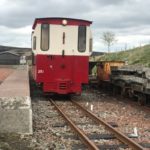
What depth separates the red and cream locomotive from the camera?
19.2 m

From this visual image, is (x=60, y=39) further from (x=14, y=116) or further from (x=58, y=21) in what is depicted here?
(x=14, y=116)

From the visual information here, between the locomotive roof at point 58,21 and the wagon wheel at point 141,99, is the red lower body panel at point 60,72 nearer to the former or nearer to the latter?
the locomotive roof at point 58,21

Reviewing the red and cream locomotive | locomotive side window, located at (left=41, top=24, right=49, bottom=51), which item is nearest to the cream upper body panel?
the red and cream locomotive

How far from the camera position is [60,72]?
767 inches

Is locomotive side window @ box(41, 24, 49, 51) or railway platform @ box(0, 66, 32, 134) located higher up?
locomotive side window @ box(41, 24, 49, 51)

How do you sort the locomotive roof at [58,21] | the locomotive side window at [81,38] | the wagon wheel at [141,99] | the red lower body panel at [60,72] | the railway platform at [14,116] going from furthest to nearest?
the locomotive side window at [81,38], the red lower body panel at [60,72], the locomotive roof at [58,21], the wagon wheel at [141,99], the railway platform at [14,116]

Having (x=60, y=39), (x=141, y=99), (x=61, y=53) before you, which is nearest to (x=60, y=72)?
(x=61, y=53)

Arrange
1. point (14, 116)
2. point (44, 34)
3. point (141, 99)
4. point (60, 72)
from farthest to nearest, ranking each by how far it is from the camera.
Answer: point (60, 72) < point (44, 34) < point (141, 99) < point (14, 116)

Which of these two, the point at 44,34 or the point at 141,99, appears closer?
the point at 141,99

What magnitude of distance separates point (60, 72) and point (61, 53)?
78cm

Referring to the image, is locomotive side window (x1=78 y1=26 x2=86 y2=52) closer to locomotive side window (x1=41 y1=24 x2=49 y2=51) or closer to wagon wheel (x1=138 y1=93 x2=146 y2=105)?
locomotive side window (x1=41 y1=24 x2=49 y2=51)

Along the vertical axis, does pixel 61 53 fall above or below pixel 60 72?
above

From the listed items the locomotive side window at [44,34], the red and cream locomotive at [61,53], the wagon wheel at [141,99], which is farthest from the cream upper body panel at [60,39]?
the wagon wheel at [141,99]

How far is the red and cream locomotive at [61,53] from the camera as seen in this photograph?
19.2 meters
